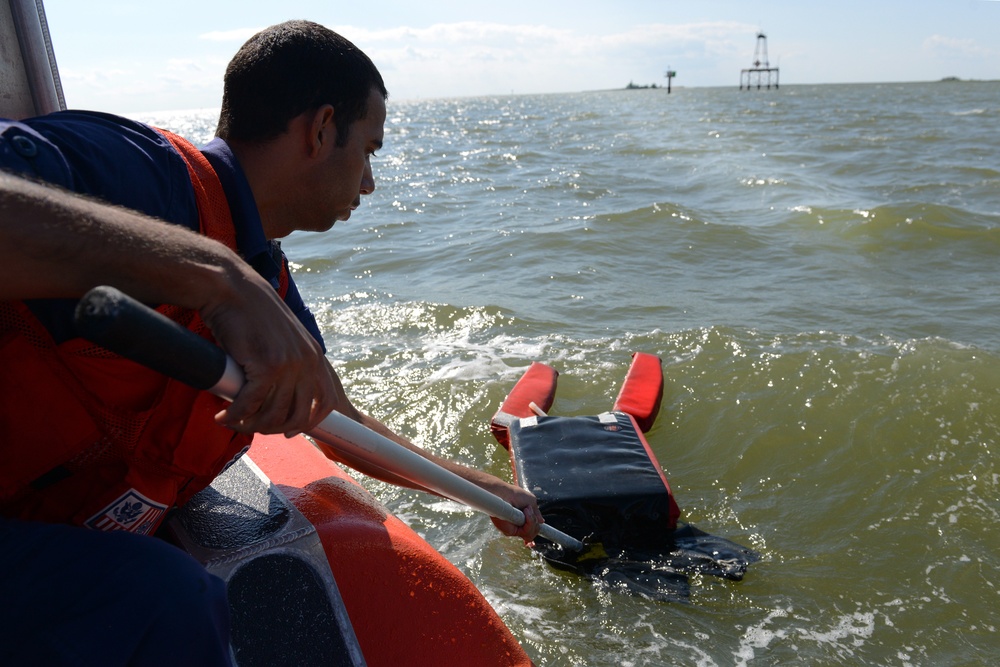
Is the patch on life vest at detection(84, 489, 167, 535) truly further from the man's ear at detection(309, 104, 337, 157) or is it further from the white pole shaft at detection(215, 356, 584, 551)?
the man's ear at detection(309, 104, 337, 157)

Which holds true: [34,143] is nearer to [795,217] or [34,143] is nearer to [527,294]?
[527,294]

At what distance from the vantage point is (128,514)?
143cm

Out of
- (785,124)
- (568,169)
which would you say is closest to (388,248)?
(568,169)

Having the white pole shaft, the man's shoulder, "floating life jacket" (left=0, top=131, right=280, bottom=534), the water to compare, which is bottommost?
the water

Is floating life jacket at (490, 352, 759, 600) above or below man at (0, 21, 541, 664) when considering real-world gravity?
below

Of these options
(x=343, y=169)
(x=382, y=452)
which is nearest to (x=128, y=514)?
(x=382, y=452)

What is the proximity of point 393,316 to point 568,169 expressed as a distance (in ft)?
32.6

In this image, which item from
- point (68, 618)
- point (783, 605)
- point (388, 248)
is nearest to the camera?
point (68, 618)

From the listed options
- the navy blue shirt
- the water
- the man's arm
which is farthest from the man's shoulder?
the water

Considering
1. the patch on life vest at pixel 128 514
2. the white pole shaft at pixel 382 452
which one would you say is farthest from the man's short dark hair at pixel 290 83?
the patch on life vest at pixel 128 514

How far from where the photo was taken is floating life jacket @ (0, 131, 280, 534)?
122 cm

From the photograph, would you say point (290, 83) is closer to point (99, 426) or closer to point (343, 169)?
point (343, 169)

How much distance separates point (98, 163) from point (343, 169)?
675mm

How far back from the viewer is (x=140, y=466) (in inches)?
56.1
